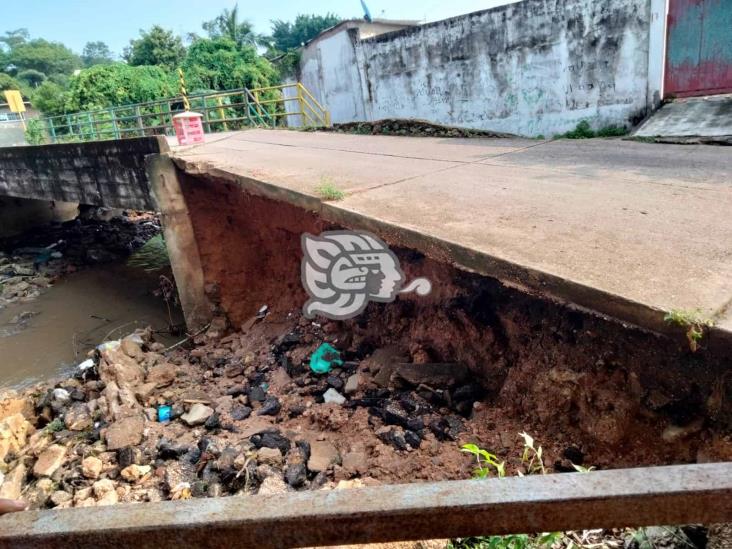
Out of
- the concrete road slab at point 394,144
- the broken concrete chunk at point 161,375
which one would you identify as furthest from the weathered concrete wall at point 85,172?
the broken concrete chunk at point 161,375

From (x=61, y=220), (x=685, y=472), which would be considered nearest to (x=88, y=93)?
(x=61, y=220)

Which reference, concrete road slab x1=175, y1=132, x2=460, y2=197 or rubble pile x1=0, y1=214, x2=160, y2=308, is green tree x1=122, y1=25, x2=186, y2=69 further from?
concrete road slab x1=175, y1=132, x2=460, y2=197

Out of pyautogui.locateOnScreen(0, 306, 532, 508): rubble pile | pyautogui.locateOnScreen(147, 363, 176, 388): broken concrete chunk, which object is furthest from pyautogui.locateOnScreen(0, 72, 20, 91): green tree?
pyautogui.locateOnScreen(147, 363, 176, 388): broken concrete chunk

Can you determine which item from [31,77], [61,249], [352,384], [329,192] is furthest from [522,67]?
[31,77]

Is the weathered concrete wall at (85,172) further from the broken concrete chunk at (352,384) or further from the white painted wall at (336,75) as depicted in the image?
the white painted wall at (336,75)

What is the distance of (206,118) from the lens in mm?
12484

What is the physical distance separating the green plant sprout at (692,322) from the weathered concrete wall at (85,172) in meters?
6.22

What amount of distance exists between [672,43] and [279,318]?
741cm

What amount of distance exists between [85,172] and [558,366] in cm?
851

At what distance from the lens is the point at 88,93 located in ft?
64.1

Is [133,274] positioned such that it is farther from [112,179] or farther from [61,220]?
[61,220]

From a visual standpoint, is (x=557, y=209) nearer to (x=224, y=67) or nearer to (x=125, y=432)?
(x=125, y=432)

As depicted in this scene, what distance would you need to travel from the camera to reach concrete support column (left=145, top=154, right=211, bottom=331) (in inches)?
246

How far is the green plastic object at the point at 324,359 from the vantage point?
4.13 meters
